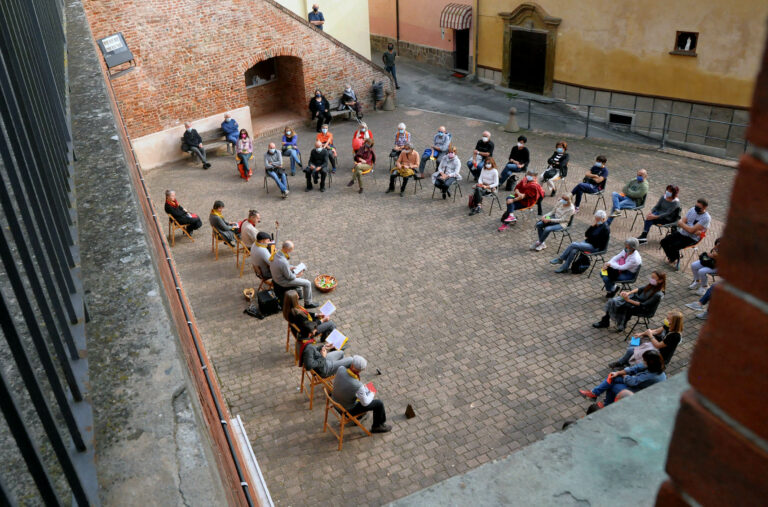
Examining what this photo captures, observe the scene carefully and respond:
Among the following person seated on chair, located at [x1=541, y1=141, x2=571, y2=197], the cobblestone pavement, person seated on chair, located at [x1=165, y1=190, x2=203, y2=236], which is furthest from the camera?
person seated on chair, located at [x1=541, y1=141, x2=571, y2=197]

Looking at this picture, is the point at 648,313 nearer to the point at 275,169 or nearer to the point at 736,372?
the point at 736,372

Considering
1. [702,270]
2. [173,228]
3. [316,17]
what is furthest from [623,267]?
[316,17]

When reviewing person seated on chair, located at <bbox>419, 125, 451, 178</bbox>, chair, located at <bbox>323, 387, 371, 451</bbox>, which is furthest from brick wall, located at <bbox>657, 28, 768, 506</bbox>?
person seated on chair, located at <bbox>419, 125, 451, 178</bbox>

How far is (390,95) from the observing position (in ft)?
70.2

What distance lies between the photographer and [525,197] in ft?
41.9

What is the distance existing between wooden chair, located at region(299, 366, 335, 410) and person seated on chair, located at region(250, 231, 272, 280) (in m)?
2.29

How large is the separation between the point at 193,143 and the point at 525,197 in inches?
372

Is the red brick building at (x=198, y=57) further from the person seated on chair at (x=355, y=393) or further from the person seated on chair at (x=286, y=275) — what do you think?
the person seated on chair at (x=355, y=393)

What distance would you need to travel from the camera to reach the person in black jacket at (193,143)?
55.8 ft

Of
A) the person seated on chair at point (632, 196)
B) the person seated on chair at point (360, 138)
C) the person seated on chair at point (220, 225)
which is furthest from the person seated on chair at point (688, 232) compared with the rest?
the person seated on chair at point (220, 225)

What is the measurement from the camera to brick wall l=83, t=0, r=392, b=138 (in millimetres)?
16250

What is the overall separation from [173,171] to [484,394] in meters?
12.0

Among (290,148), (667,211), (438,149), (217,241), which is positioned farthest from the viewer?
(290,148)

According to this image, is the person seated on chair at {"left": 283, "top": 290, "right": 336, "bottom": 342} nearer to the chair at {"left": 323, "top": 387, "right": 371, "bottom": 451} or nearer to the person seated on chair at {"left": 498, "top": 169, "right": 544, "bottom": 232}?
the chair at {"left": 323, "top": 387, "right": 371, "bottom": 451}
